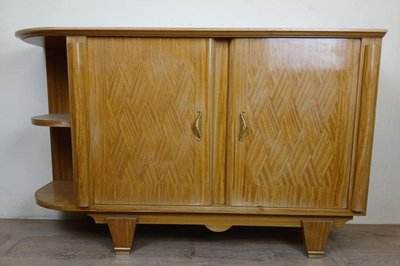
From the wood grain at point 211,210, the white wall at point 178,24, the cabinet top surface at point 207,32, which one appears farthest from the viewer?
the white wall at point 178,24

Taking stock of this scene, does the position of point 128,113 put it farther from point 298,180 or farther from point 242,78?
point 298,180

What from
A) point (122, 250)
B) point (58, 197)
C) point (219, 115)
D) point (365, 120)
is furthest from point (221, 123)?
point (58, 197)

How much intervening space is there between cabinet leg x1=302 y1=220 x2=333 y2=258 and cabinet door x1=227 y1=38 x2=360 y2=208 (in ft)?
0.29

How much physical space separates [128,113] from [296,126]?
691 mm

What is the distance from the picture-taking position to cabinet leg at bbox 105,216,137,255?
1325mm

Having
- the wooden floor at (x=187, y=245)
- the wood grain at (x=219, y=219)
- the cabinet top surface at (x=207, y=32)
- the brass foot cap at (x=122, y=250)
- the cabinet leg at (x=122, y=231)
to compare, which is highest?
the cabinet top surface at (x=207, y=32)

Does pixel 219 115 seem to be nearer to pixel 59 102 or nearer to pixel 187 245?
pixel 187 245

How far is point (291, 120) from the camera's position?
1.23 meters

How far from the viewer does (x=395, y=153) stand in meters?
1.66

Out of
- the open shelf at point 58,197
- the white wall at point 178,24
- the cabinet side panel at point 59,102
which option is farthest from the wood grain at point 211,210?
the white wall at point 178,24

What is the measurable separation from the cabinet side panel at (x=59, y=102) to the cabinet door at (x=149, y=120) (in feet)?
1.61

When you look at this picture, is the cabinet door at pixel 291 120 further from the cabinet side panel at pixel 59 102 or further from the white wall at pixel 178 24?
the cabinet side panel at pixel 59 102

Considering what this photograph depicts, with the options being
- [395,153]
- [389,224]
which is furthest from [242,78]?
[389,224]

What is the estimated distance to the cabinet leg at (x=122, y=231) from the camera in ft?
4.35
